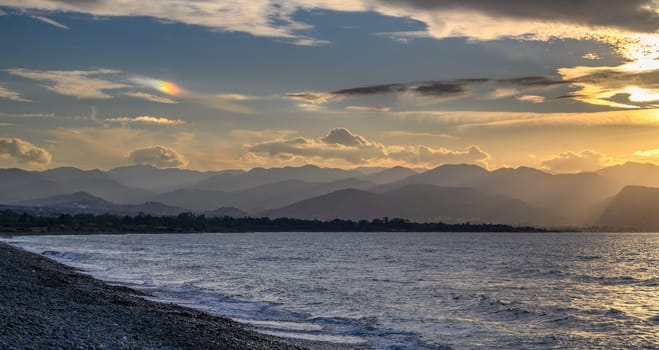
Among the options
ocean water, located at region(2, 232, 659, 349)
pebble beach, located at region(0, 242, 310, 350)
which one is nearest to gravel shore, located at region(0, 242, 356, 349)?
pebble beach, located at region(0, 242, 310, 350)

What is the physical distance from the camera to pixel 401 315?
148 ft

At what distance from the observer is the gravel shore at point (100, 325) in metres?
22.2

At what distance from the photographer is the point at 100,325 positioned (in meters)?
26.2

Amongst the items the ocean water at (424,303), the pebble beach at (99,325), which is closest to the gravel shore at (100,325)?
the pebble beach at (99,325)

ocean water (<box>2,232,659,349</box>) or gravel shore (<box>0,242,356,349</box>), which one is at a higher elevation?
gravel shore (<box>0,242,356,349</box>)

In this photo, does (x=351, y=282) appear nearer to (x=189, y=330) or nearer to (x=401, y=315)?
(x=401, y=315)

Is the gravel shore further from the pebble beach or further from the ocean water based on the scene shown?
the ocean water

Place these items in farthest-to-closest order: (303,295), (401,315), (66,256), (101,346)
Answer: (66,256) < (303,295) < (401,315) < (101,346)

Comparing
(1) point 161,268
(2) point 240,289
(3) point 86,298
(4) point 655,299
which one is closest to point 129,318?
(3) point 86,298

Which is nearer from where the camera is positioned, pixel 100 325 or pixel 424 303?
pixel 100 325

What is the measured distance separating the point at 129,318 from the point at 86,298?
6.72 m

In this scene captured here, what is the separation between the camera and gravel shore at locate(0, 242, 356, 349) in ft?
72.9

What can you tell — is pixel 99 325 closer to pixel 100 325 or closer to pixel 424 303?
pixel 100 325

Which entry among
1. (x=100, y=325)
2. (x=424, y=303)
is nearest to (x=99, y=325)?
(x=100, y=325)
